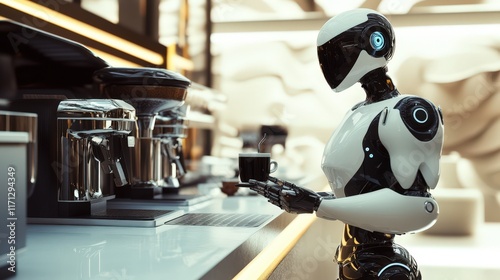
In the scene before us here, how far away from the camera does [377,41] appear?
130 cm

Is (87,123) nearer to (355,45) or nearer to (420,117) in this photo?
(355,45)

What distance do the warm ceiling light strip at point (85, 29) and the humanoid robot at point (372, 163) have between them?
99 cm

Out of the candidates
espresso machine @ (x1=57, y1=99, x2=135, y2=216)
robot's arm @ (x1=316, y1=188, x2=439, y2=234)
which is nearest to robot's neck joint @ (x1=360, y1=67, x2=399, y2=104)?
robot's arm @ (x1=316, y1=188, x2=439, y2=234)

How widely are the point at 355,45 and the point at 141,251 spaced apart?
25.0 inches

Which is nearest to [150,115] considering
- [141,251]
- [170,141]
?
[170,141]

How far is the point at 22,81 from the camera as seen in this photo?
1681 mm

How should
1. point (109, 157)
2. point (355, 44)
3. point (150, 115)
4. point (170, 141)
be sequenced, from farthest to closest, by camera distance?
point (170, 141) < point (150, 115) < point (109, 157) < point (355, 44)

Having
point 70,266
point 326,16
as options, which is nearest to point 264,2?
point 326,16

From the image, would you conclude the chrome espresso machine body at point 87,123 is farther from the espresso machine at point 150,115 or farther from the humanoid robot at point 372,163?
the humanoid robot at point 372,163

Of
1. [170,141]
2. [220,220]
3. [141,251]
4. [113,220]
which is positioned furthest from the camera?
[170,141]

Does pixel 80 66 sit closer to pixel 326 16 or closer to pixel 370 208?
pixel 370 208

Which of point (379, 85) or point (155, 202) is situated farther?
point (155, 202)

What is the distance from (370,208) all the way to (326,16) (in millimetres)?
5051

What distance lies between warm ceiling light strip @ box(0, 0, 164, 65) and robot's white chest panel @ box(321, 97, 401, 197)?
105 centimetres
